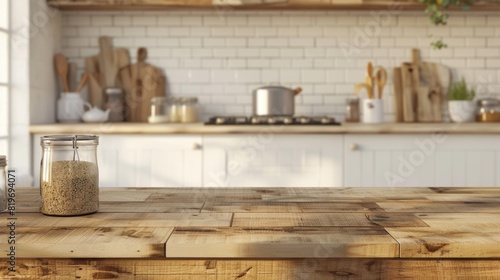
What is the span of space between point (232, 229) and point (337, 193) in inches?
22.0

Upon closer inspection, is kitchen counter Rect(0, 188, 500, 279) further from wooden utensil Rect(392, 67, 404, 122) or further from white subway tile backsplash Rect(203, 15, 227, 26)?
white subway tile backsplash Rect(203, 15, 227, 26)

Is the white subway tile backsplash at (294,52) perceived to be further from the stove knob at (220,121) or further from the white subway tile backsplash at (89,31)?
the white subway tile backsplash at (89,31)

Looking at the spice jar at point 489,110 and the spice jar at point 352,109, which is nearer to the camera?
the spice jar at point 489,110

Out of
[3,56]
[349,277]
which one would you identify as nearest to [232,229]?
[349,277]

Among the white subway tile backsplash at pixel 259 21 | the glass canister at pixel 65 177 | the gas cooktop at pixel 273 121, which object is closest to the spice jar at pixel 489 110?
the gas cooktop at pixel 273 121

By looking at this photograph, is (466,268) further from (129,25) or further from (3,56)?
(129,25)

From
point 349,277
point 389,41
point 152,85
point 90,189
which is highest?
point 389,41

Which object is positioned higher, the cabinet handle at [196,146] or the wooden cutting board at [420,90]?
the wooden cutting board at [420,90]

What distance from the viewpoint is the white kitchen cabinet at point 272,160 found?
3627mm

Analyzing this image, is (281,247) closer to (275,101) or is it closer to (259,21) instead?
(275,101)

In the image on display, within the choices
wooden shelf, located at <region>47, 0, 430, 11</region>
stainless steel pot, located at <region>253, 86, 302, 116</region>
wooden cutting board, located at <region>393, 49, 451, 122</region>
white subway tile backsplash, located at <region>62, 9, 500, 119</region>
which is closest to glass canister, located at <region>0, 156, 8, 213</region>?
stainless steel pot, located at <region>253, 86, 302, 116</region>

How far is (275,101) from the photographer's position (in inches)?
157

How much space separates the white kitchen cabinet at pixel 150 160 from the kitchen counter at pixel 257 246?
2.31 m

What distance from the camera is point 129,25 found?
4398mm
